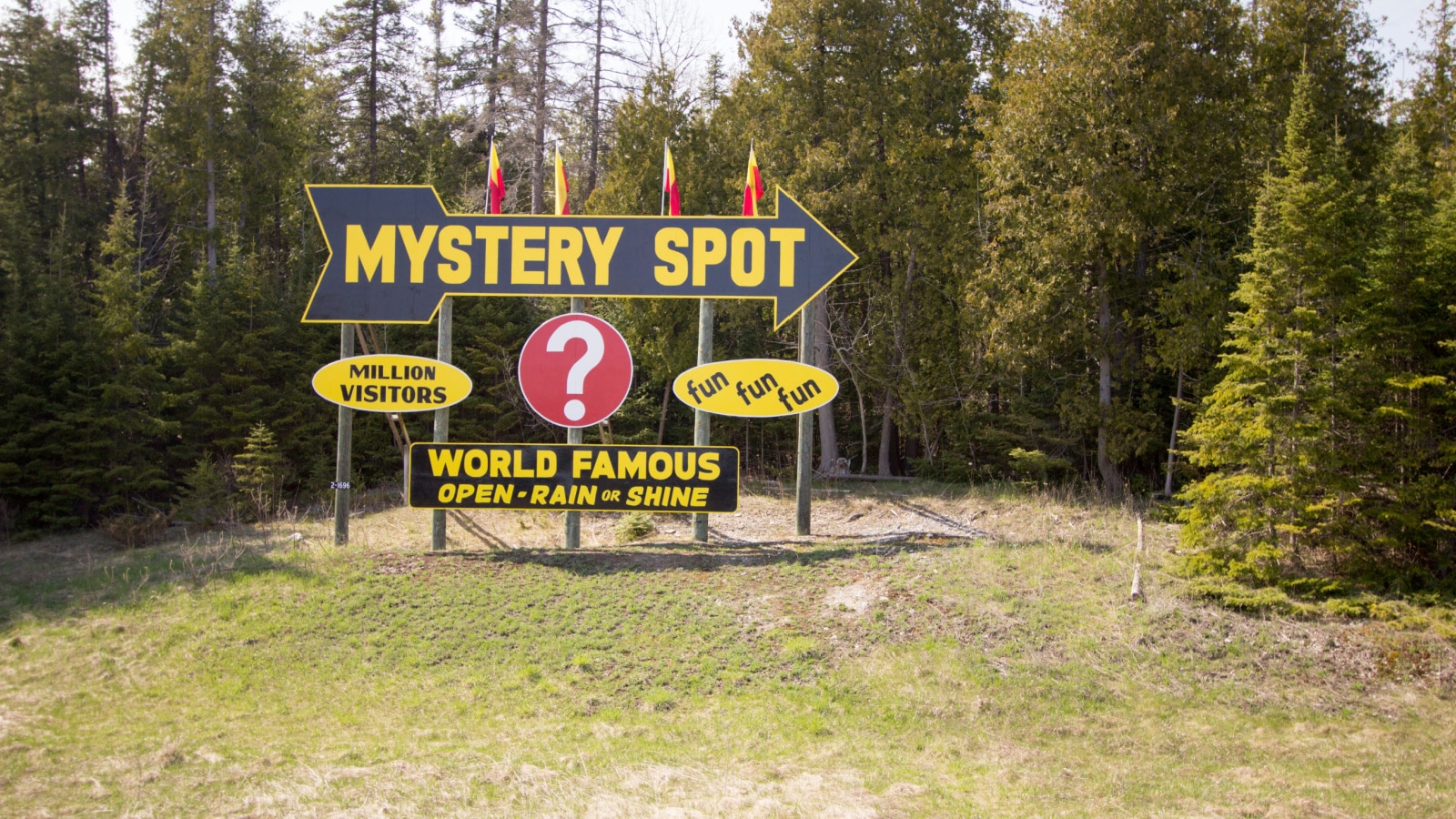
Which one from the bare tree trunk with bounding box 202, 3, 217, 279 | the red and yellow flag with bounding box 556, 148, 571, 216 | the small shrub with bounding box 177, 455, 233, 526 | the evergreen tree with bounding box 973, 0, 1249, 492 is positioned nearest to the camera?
the red and yellow flag with bounding box 556, 148, 571, 216

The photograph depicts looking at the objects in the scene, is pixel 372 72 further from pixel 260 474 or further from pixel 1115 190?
pixel 1115 190

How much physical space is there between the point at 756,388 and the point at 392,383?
16.5ft

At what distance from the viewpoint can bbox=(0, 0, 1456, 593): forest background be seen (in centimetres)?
1054

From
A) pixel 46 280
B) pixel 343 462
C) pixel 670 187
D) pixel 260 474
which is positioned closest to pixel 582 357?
pixel 670 187

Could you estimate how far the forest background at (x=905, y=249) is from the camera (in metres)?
10.5

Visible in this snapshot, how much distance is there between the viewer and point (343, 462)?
12633 mm

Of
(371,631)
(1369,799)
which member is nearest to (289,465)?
(371,631)

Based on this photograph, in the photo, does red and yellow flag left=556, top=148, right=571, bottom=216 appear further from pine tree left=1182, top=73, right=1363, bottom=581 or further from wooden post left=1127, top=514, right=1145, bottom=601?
pine tree left=1182, top=73, right=1363, bottom=581

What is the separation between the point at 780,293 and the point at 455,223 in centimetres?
468

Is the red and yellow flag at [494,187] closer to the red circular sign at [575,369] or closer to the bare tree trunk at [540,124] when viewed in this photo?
the red circular sign at [575,369]

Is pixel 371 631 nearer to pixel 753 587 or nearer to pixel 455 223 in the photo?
pixel 753 587

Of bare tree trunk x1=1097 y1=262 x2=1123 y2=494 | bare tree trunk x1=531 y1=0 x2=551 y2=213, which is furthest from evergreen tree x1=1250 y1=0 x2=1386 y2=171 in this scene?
bare tree trunk x1=531 y1=0 x2=551 y2=213

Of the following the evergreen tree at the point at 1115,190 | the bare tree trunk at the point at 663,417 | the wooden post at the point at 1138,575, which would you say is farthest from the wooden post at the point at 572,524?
the bare tree trunk at the point at 663,417

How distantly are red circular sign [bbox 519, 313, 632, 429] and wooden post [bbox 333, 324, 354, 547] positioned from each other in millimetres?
2585
